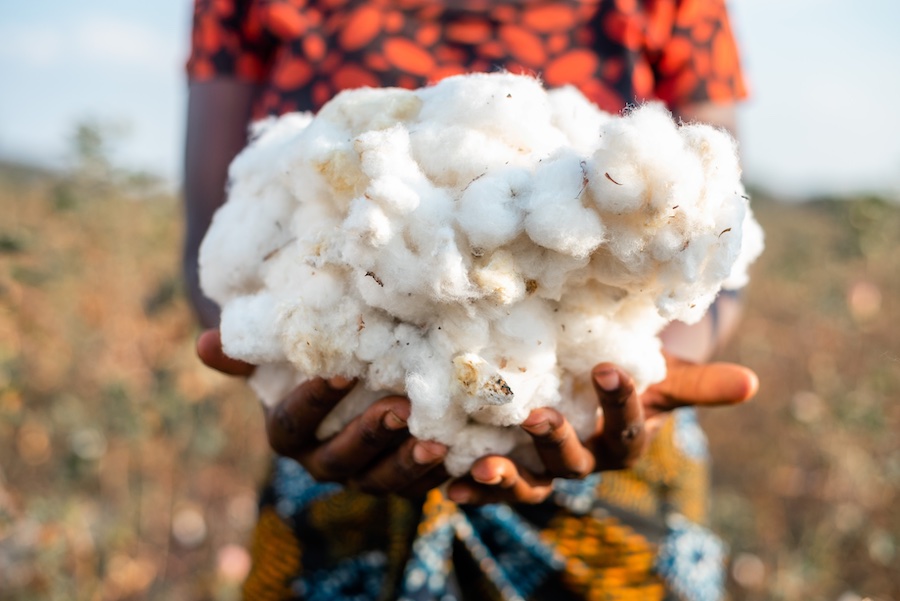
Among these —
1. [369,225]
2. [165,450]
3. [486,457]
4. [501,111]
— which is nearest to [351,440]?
[486,457]

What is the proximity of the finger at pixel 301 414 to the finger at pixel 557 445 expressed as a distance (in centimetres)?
19

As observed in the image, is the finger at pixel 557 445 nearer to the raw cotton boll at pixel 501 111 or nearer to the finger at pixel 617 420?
the finger at pixel 617 420

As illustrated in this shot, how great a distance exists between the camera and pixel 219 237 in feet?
2.63

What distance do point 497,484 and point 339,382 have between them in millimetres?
207

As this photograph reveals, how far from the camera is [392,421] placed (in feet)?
2.31

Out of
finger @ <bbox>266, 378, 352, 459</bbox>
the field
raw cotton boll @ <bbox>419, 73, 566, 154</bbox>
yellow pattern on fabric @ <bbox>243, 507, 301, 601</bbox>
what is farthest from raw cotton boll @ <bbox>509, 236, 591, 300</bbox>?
the field

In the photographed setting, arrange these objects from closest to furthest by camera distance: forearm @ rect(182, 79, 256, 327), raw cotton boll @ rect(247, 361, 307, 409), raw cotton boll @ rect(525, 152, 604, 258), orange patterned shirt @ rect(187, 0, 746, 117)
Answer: raw cotton boll @ rect(525, 152, 604, 258), raw cotton boll @ rect(247, 361, 307, 409), orange patterned shirt @ rect(187, 0, 746, 117), forearm @ rect(182, 79, 256, 327)

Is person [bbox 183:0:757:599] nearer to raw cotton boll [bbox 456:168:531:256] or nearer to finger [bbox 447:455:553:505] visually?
finger [bbox 447:455:553:505]

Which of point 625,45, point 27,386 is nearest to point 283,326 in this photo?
point 625,45

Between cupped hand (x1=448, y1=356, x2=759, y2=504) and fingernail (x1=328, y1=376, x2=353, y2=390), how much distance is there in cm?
15

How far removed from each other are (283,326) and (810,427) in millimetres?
2200

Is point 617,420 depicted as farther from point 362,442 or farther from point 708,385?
point 362,442

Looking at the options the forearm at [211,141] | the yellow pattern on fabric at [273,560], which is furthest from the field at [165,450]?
the yellow pattern on fabric at [273,560]

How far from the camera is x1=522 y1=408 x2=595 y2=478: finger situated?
691 millimetres
